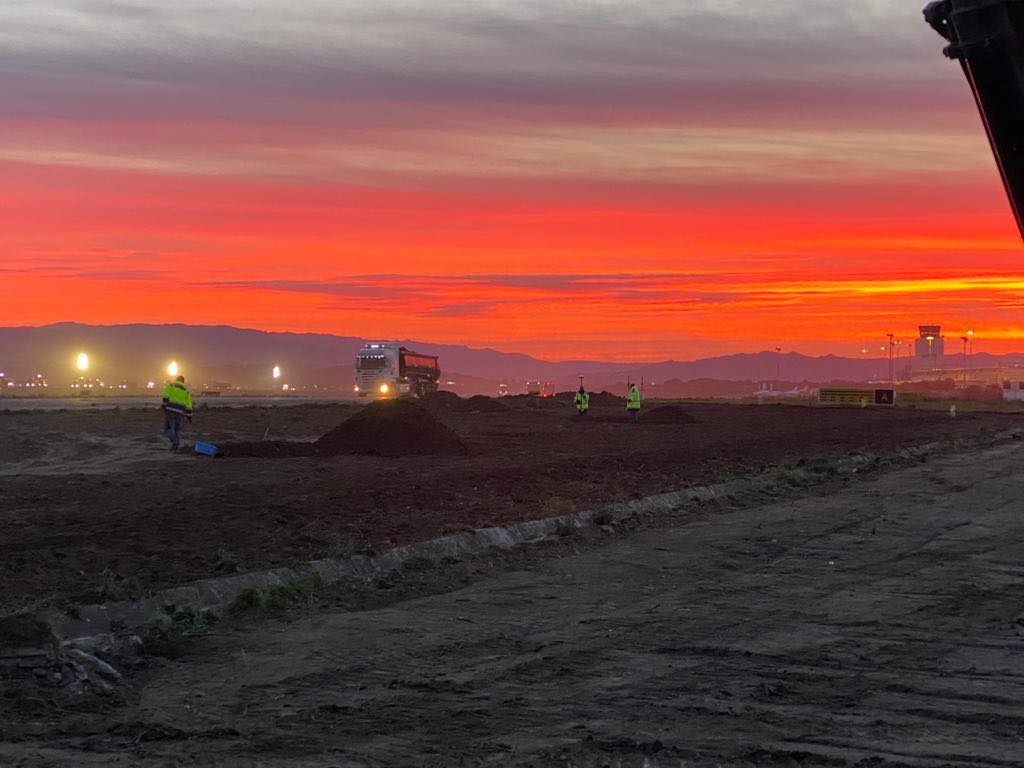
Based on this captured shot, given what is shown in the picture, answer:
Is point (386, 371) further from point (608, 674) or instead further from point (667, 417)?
point (608, 674)

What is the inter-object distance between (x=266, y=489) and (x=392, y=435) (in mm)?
11979

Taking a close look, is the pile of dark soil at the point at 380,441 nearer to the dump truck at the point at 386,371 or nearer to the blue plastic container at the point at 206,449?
the blue plastic container at the point at 206,449

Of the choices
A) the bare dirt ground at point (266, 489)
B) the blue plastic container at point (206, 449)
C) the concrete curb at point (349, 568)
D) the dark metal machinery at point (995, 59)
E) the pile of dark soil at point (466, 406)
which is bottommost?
the concrete curb at point (349, 568)

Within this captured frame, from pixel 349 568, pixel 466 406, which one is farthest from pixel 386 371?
pixel 349 568

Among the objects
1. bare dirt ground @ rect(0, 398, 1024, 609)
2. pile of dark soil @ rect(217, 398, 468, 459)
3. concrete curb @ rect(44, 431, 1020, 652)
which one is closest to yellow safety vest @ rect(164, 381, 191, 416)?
bare dirt ground @ rect(0, 398, 1024, 609)

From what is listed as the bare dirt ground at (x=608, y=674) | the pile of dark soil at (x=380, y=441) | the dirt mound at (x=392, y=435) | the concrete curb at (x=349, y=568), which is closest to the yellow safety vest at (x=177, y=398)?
the pile of dark soil at (x=380, y=441)

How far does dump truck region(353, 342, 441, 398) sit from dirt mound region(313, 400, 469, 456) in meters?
53.2

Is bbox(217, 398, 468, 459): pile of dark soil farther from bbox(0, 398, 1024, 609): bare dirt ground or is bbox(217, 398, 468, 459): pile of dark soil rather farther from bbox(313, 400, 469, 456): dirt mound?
bbox(0, 398, 1024, 609): bare dirt ground

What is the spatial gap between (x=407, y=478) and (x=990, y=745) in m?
17.0

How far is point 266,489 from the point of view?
20.3m

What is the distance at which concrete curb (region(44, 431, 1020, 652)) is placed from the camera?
9953mm

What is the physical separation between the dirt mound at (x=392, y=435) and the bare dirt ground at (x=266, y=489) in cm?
106

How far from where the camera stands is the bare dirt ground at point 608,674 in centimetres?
695

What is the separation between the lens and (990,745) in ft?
22.9
